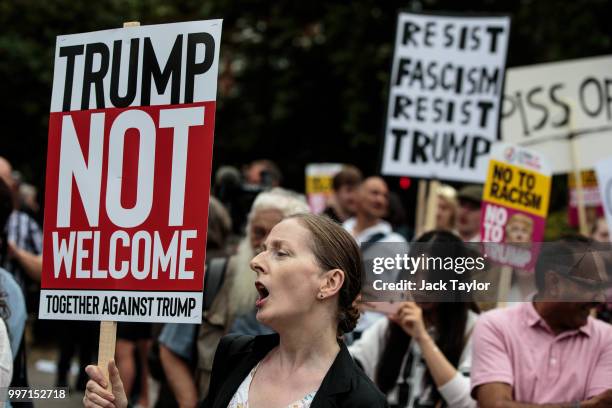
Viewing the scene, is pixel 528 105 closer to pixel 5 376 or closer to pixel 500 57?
pixel 500 57

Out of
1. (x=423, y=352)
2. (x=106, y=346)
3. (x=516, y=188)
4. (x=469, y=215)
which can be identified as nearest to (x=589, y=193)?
(x=469, y=215)

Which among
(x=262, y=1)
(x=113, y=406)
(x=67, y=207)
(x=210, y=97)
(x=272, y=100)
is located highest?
(x=262, y=1)

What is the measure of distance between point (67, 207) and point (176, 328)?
1.96 m

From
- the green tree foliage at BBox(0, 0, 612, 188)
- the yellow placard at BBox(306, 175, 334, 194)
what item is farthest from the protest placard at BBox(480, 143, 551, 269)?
the green tree foliage at BBox(0, 0, 612, 188)

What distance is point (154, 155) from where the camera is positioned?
3.37 metres

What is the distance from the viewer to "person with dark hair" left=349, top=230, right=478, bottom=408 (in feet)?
15.1

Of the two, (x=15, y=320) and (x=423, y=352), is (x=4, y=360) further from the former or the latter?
(x=423, y=352)

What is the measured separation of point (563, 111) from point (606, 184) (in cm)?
230

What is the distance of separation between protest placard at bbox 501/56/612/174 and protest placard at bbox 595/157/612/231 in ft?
5.64

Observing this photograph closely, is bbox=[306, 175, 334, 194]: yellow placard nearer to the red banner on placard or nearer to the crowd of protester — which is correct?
the crowd of protester

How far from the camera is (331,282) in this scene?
Result: 10.3 ft

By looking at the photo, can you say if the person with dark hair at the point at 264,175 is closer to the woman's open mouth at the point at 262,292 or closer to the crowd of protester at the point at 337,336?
the crowd of protester at the point at 337,336

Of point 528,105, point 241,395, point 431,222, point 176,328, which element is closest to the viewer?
point 241,395

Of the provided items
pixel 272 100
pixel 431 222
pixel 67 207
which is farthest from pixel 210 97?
pixel 272 100
